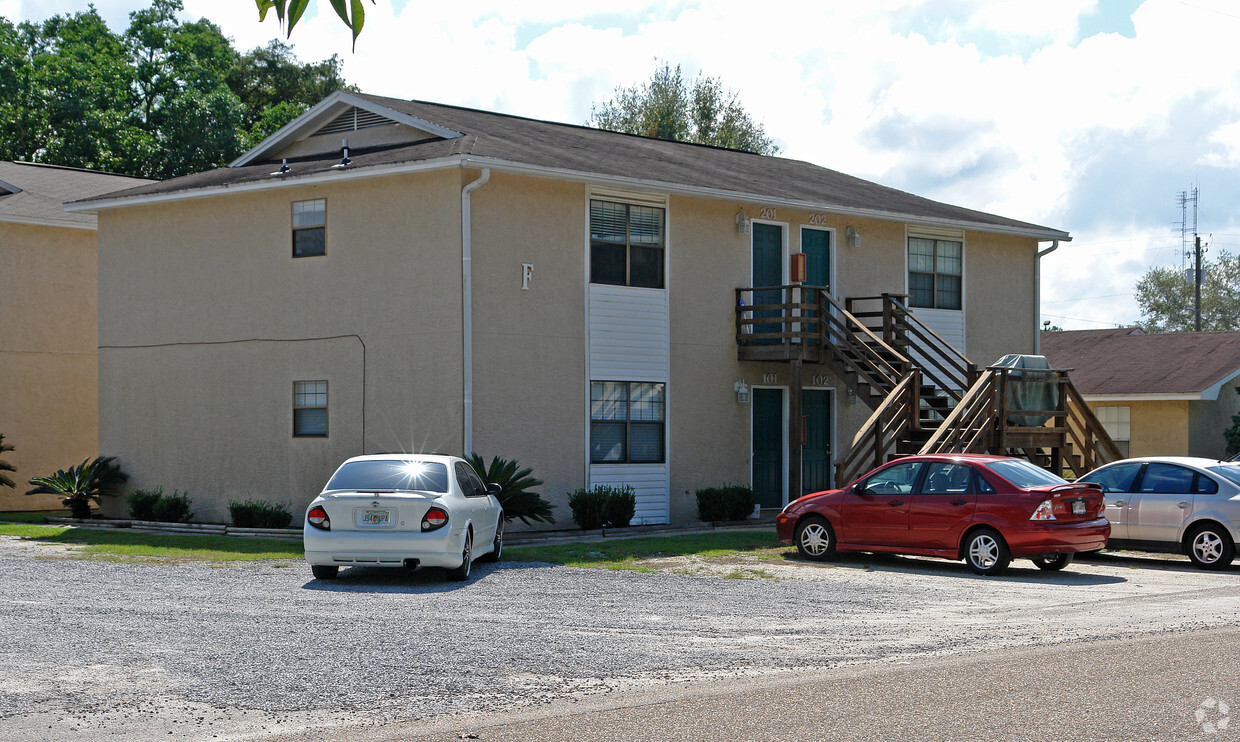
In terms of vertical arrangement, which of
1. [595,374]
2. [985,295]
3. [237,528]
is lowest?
[237,528]

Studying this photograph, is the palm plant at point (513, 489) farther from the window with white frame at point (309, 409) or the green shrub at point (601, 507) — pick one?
the window with white frame at point (309, 409)

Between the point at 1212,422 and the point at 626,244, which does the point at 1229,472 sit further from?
the point at 1212,422

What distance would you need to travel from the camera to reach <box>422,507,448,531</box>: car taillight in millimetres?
13539

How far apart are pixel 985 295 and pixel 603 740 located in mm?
21543

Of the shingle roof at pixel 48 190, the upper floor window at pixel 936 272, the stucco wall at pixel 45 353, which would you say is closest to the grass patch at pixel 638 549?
the upper floor window at pixel 936 272

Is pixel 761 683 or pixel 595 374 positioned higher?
pixel 595 374

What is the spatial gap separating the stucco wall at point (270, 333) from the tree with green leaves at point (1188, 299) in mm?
65224

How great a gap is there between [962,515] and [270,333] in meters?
11.9

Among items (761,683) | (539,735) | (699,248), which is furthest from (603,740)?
(699,248)

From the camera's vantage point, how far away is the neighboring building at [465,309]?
19.6 m

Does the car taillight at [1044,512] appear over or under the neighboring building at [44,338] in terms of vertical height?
under

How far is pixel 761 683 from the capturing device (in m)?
8.34

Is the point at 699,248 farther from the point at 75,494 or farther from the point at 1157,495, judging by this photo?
the point at 75,494

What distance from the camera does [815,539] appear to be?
54.4 ft
